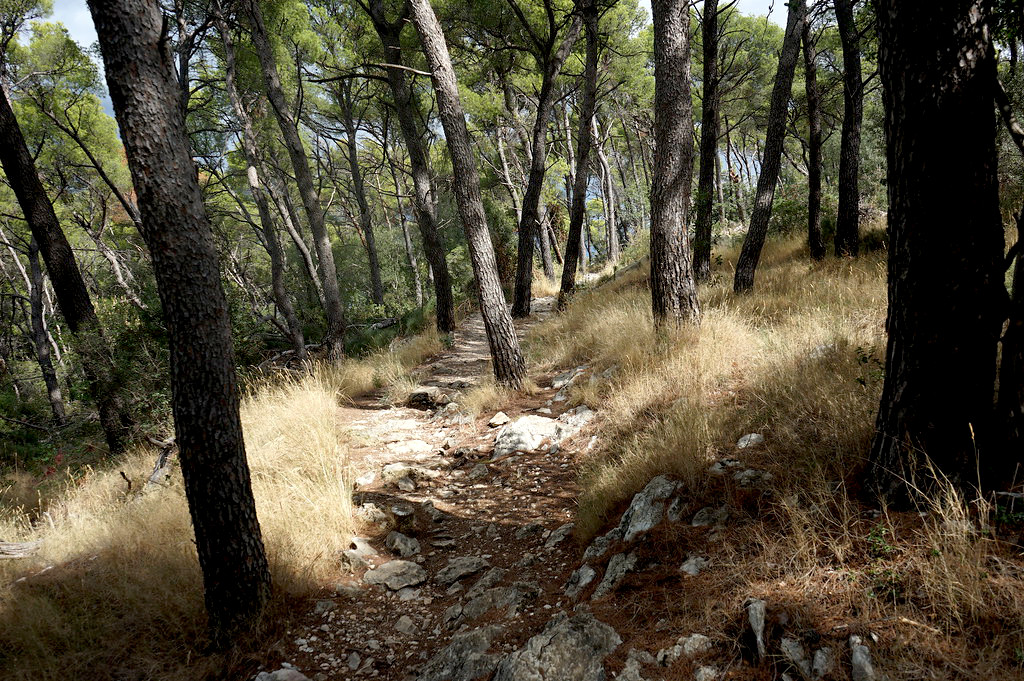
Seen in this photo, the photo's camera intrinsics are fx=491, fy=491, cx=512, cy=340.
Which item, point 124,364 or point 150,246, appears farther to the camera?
point 124,364

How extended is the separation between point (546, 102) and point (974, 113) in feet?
27.5

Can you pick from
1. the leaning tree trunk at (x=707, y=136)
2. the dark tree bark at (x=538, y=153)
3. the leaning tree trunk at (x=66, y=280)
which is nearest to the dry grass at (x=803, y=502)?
the leaning tree trunk at (x=707, y=136)

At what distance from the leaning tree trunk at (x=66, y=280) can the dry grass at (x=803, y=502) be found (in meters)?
6.32

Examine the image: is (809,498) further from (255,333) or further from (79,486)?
(255,333)

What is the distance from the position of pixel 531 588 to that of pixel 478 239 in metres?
4.28

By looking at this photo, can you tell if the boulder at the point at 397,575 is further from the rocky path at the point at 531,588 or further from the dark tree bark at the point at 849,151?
the dark tree bark at the point at 849,151

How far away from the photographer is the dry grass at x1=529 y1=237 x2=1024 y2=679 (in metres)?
1.61

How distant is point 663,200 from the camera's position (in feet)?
18.0

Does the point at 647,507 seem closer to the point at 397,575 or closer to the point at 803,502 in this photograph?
the point at 803,502

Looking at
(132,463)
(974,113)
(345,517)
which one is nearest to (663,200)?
(974,113)

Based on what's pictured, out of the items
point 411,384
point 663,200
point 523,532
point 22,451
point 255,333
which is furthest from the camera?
point 22,451

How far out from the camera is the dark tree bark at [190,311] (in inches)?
91.3

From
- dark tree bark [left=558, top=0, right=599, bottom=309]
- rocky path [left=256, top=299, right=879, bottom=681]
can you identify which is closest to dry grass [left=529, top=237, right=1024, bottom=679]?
rocky path [left=256, top=299, right=879, bottom=681]

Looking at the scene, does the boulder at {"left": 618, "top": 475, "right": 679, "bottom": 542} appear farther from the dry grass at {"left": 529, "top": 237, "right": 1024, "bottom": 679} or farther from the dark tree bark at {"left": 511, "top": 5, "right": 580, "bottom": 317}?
the dark tree bark at {"left": 511, "top": 5, "right": 580, "bottom": 317}
